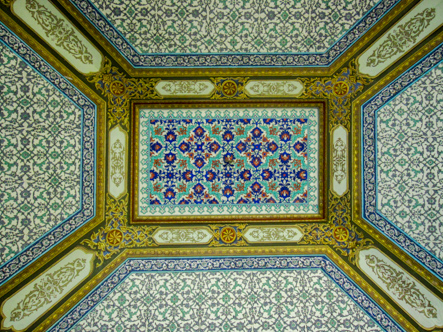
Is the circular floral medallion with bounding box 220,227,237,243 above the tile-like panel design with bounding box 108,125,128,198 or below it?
below

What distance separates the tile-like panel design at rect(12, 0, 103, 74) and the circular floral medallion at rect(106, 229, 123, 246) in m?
1.60

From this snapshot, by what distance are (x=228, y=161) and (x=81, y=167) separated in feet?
4.74

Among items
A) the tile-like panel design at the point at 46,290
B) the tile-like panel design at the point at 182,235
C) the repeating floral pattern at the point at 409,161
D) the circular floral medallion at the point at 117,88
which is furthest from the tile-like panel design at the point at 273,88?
the tile-like panel design at the point at 46,290

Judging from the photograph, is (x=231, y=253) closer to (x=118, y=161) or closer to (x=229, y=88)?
(x=118, y=161)

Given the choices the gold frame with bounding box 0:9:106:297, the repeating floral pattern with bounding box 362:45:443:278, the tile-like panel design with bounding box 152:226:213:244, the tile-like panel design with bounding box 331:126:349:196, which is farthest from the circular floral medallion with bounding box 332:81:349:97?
the gold frame with bounding box 0:9:106:297

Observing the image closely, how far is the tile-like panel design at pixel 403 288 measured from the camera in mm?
2189

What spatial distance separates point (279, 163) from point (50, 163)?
7.26 ft

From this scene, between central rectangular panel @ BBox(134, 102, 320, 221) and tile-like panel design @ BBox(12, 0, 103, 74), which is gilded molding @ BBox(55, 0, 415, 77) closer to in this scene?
tile-like panel design @ BBox(12, 0, 103, 74)

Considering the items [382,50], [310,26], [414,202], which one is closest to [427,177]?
[414,202]

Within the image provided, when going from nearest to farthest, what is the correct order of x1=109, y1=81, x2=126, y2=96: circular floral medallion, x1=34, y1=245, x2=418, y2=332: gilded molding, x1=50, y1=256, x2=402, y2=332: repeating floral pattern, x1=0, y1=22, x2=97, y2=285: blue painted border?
x1=0, y1=22, x2=97, y2=285: blue painted border < x1=50, y1=256, x2=402, y2=332: repeating floral pattern < x1=34, y1=245, x2=418, y2=332: gilded molding < x1=109, y1=81, x2=126, y2=96: circular floral medallion

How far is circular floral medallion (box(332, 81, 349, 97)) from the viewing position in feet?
8.43

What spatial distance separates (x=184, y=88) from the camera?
2.61 metres

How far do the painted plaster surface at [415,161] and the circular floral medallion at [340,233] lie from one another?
1.28ft

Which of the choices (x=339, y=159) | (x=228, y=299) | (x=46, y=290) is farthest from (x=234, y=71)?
(x=46, y=290)
